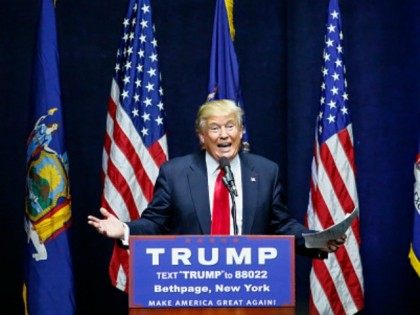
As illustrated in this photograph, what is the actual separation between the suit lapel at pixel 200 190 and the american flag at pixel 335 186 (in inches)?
58.6

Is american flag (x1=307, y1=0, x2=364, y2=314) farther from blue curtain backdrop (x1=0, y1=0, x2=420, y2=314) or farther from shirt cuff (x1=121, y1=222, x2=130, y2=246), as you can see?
shirt cuff (x1=121, y1=222, x2=130, y2=246)

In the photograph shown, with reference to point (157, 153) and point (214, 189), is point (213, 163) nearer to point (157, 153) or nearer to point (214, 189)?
point (214, 189)

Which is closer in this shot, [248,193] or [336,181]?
[248,193]

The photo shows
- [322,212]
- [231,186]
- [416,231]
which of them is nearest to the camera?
[231,186]

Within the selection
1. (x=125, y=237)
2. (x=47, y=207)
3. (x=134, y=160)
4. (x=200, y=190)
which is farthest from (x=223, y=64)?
(x=125, y=237)

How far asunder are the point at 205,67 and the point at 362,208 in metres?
1.46

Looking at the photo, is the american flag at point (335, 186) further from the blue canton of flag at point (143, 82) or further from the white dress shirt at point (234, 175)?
the white dress shirt at point (234, 175)

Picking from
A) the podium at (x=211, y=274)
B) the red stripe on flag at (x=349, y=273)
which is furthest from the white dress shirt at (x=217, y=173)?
the red stripe on flag at (x=349, y=273)

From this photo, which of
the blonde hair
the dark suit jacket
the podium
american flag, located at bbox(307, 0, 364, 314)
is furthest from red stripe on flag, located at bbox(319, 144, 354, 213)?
the podium

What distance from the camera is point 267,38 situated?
17.9 ft

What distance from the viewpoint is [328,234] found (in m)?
2.79

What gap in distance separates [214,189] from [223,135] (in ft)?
0.77

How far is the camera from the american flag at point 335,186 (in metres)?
4.74

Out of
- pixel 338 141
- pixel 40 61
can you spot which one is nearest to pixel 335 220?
pixel 338 141
